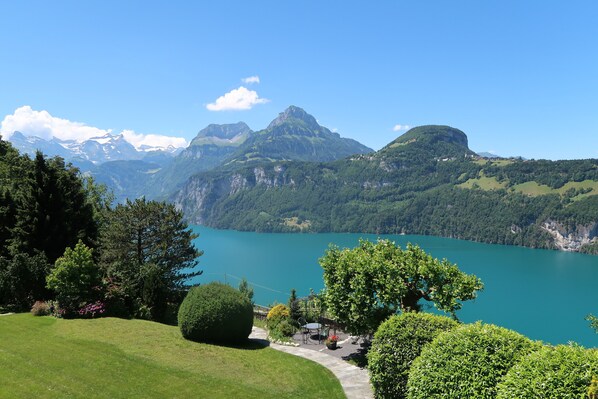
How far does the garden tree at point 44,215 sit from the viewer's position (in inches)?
1071

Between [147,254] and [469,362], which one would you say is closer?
[469,362]

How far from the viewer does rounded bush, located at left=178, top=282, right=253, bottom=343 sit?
19.3 m

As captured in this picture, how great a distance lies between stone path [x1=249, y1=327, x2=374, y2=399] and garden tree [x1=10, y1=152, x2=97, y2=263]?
15.6m

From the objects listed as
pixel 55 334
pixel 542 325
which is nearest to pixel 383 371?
pixel 55 334

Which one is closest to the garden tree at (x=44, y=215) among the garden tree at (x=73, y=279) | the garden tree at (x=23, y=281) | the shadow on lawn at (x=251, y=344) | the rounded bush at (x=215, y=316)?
the garden tree at (x=23, y=281)

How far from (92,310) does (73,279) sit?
200 cm

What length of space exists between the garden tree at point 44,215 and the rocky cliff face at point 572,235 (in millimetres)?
195680

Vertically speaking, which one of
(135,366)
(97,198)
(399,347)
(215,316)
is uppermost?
(97,198)

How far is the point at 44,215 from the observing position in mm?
27781

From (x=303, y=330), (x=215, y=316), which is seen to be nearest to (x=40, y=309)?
(x=215, y=316)

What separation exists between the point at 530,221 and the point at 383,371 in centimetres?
21154

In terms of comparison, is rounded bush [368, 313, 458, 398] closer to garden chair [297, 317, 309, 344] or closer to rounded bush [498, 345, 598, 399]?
rounded bush [498, 345, 598, 399]

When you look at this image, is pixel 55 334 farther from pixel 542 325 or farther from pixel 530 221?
pixel 530 221

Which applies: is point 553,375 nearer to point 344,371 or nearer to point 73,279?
point 344,371
